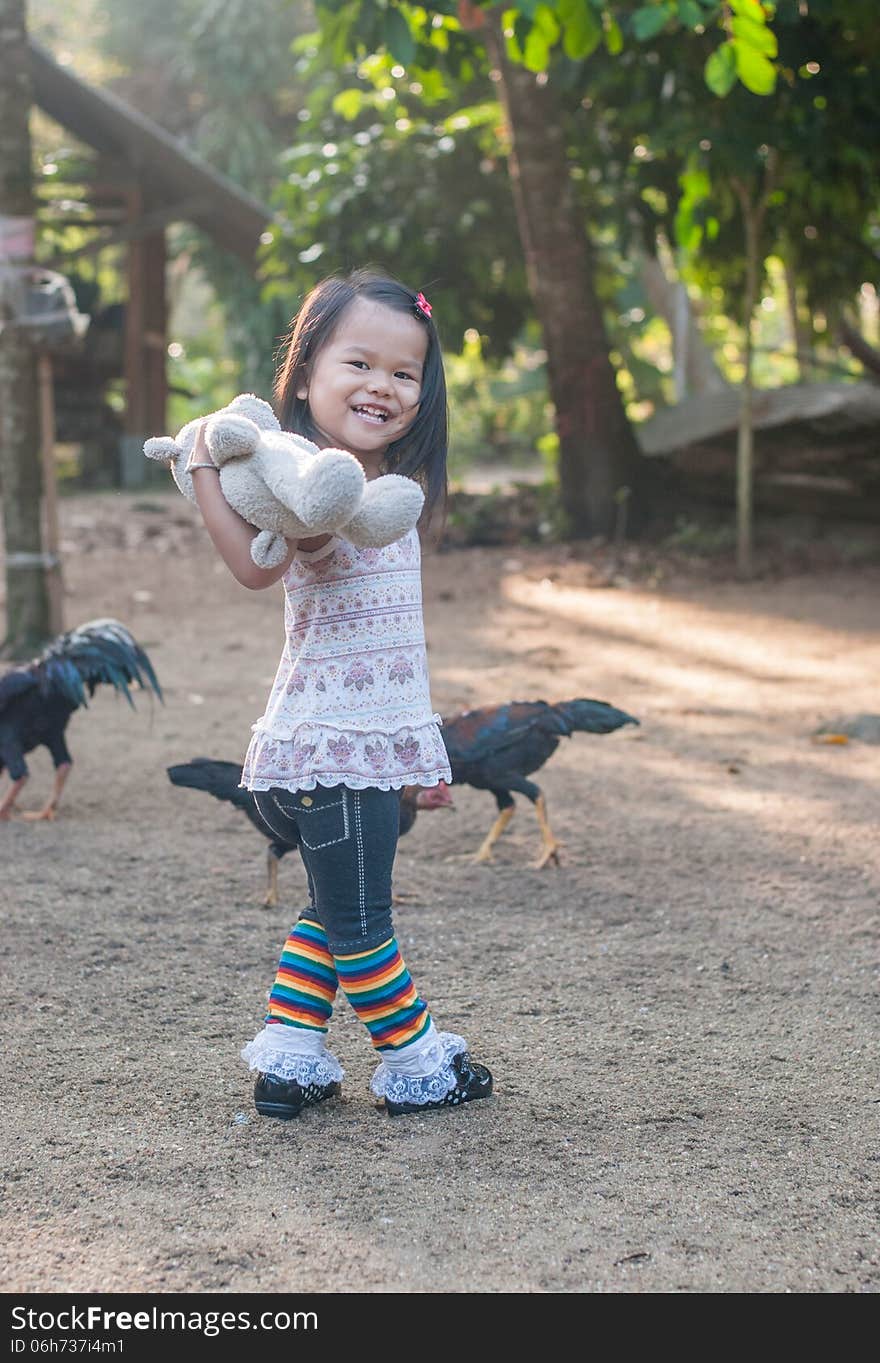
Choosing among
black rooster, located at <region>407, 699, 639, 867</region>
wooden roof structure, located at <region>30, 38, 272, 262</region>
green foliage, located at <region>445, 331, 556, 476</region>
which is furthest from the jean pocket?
green foliage, located at <region>445, 331, 556, 476</region>

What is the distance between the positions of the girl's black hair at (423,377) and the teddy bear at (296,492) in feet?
0.94

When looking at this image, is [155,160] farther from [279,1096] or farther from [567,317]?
[279,1096]

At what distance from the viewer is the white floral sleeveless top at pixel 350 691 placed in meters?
2.59

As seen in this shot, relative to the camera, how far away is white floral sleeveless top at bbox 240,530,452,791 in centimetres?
259

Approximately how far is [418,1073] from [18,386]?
5.06 m

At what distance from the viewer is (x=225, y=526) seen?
242 centimetres

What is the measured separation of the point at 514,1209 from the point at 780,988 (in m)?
1.28

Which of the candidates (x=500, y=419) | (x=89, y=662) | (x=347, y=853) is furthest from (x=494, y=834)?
(x=500, y=419)

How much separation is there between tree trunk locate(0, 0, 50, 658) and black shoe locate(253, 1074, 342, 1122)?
4703mm

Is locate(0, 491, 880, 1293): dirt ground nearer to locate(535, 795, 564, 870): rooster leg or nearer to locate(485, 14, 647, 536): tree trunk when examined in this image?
locate(535, 795, 564, 870): rooster leg
